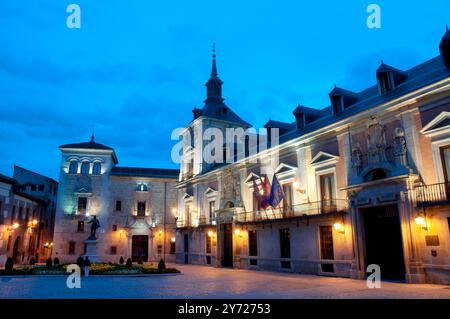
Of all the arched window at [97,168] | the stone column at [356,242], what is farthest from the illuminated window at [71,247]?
the stone column at [356,242]

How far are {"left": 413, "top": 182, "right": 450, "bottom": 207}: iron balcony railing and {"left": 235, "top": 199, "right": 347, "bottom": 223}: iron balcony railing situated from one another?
451cm

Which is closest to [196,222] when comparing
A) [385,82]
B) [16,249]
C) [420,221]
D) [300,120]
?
[300,120]

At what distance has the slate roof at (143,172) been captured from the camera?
45.0m

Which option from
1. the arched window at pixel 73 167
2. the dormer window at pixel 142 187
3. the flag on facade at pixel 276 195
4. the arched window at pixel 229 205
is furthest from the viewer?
the dormer window at pixel 142 187

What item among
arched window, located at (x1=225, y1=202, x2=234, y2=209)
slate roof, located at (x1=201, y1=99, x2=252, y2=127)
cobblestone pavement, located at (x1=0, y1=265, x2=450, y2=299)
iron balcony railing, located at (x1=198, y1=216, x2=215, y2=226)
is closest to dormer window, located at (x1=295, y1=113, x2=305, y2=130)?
arched window, located at (x1=225, y1=202, x2=234, y2=209)

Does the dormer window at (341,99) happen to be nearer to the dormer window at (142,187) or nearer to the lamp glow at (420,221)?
the lamp glow at (420,221)

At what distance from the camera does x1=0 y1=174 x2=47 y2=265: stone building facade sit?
32594 mm

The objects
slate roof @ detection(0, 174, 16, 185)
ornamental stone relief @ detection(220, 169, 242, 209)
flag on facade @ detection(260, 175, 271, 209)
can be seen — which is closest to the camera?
flag on facade @ detection(260, 175, 271, 209)

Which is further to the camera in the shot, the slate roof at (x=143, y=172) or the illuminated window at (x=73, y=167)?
the slate roof at (x=143, y=172)

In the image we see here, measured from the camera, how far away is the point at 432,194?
1592 centimetres

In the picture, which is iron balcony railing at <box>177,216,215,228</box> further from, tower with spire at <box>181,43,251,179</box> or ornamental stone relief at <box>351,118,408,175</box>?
ornamental stone relief at <box>351,118,408,175</box>

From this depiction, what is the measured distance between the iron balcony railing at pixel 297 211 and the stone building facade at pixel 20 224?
859 inches

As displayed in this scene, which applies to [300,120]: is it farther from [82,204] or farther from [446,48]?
[82,204]

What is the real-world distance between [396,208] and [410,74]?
810cm
